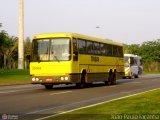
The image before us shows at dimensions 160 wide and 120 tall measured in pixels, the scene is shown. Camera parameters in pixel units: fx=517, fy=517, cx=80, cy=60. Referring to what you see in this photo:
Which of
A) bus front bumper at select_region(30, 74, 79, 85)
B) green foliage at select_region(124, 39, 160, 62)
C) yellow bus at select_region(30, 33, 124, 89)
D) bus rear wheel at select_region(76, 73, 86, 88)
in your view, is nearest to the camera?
bus front bumper at select_region(30, 74, 79, 85)

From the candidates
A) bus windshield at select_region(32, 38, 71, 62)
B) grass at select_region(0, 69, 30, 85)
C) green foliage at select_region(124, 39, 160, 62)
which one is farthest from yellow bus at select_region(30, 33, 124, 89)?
green foliage at select_region(124, 39, 160, 62)

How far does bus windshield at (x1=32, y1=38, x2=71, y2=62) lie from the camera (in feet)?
99.0

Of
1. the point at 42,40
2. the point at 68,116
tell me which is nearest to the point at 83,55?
the point at 42,40

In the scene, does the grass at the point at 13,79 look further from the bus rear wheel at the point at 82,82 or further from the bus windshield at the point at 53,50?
the bus windshield at the point at 53,50

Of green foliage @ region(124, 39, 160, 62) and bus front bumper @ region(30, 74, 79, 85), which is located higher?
green foliage @ region(124, 39, 160, 62)

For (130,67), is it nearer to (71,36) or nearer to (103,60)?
(103,60)

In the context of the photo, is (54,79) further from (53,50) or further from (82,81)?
(82,81)

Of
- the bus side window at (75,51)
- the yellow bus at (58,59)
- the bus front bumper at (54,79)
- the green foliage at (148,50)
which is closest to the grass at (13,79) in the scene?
Result: the yellow bus at (58,59)

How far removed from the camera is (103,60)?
1420 inches

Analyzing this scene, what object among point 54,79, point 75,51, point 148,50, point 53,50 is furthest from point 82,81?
point 148,50

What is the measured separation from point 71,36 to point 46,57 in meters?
1.92

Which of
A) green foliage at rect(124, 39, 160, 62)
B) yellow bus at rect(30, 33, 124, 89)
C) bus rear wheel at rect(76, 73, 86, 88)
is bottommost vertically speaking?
bus rear wheel at rect(76, 73, 86, 88)

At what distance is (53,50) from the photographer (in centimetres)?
3020

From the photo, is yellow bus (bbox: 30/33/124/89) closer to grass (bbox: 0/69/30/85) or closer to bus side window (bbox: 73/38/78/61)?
bus side window (bbox: 73/38/78/61)
